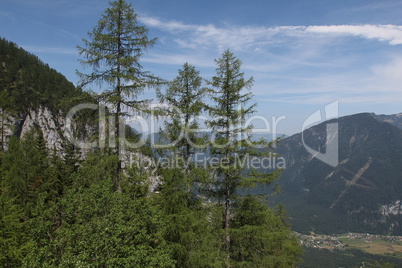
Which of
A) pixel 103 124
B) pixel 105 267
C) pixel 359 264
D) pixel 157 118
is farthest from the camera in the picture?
pixel 359 264

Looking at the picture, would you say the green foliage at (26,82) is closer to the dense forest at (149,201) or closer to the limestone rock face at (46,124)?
the limestone rock face at (46,124)

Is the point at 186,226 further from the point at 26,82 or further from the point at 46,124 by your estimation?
the point at 26,82

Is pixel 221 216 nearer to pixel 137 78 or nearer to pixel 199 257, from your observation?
pixel 199 257

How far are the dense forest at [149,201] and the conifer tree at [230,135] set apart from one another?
60mm

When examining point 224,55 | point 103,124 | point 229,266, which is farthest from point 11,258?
point 224,55

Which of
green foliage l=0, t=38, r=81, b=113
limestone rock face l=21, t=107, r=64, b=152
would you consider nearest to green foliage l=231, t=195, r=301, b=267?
green foliage l=0, t=38, r=81, b=113

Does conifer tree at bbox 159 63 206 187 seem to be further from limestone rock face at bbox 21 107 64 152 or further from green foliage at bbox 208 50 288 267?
limestone rock face at bbox 21 107 64 152

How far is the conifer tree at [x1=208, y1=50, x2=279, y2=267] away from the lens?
14469 millimetres

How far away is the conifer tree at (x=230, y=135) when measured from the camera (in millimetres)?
14469

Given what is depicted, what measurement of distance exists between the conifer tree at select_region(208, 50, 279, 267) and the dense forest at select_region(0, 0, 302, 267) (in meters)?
0.06

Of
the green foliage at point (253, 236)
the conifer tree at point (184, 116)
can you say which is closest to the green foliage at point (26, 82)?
the conifer tree at point (184, 116)

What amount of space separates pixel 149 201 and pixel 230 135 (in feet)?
19.4

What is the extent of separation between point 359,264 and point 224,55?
23890cm

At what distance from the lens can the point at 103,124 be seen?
12258 millimetres
